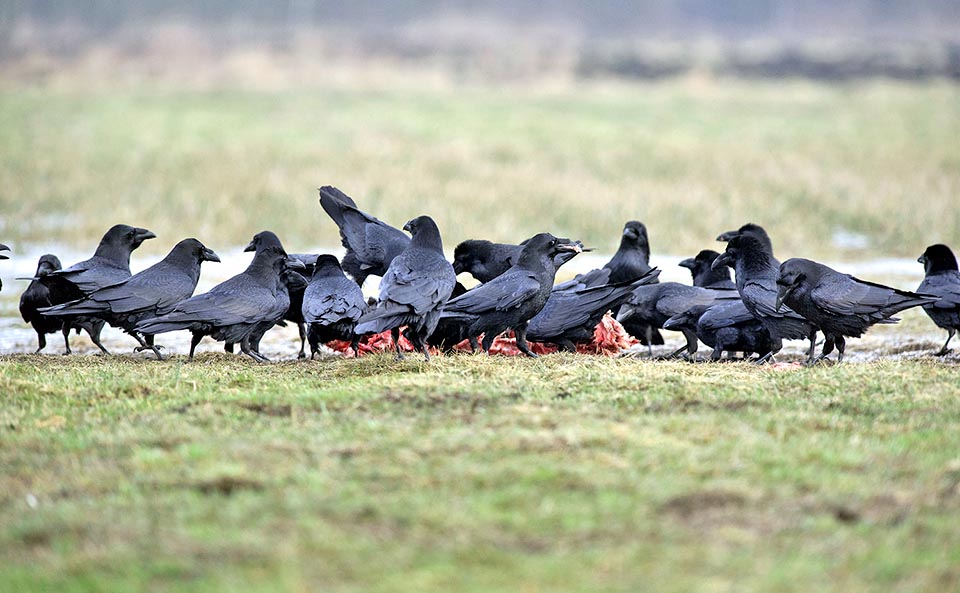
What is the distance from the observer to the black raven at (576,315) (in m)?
10.5

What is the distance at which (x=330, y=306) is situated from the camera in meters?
9.48

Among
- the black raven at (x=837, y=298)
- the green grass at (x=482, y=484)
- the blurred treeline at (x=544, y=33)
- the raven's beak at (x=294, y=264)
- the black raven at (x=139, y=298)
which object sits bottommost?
the green grass at (x=482, y=484)

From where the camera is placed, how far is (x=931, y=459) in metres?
5.83

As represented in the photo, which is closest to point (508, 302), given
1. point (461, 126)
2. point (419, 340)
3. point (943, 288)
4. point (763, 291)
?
point (419, 340)

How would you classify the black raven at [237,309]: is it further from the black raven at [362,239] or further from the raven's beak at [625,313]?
the raven's beak at [625,313]

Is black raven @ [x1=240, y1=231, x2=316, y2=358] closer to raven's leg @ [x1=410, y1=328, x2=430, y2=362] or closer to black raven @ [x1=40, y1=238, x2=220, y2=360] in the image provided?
black raven @ [x1=40, y1=238, x2=220, y2=360]

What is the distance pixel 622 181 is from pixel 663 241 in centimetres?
628

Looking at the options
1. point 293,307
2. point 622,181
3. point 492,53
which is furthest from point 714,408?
point 492,53

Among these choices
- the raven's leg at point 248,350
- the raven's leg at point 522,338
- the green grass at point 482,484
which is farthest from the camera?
the raven's leg at point 522,338

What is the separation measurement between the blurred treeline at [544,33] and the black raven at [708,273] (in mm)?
38164

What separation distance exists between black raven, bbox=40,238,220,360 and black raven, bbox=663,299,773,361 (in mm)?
4700

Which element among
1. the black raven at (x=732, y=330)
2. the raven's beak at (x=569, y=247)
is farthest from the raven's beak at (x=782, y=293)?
the raven's beak at (x=569, y=247)

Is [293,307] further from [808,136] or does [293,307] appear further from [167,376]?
[808,136]

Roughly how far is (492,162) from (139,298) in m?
19.6
